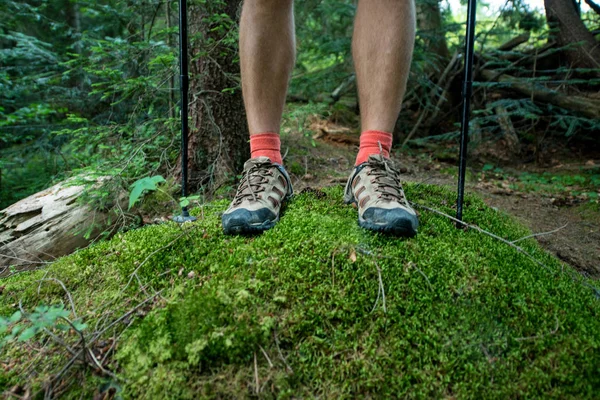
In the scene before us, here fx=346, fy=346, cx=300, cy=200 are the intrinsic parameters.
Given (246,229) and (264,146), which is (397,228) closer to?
(246,229)

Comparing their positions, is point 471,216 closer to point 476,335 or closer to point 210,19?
point 476,335

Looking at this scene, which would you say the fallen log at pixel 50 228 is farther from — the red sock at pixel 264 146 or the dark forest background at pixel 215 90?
the red sock at pixel 264 146

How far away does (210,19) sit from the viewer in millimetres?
2572

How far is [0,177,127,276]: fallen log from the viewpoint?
255 centimetres

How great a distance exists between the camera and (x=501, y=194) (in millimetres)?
3520

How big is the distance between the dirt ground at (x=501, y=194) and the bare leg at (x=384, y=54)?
1065mm

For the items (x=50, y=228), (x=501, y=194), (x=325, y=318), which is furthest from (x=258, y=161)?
(x=501, y=194)

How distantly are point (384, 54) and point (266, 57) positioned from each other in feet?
2.11

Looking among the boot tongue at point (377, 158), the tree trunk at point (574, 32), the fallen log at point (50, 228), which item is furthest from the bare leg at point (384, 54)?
the tree trunk at point (574, 32)

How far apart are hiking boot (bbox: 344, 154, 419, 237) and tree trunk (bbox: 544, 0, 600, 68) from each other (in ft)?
15.0

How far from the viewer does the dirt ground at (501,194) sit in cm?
223

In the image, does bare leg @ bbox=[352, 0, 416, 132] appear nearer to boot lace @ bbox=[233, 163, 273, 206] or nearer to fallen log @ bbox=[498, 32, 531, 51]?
boot lace @ bbox=[233, 163, 273, 206]

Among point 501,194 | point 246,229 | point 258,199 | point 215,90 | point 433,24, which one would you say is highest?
point 433,24

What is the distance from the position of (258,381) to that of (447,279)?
2.59ft
